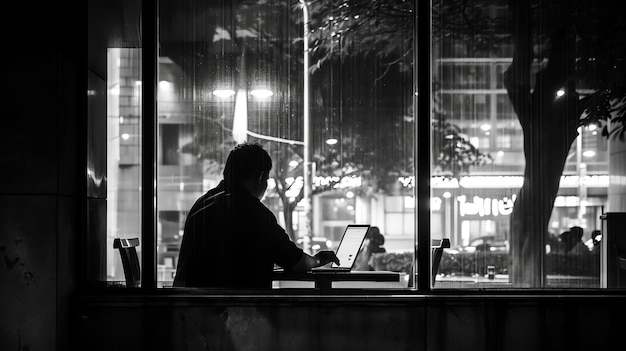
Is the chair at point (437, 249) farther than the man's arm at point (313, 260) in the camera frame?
Yes

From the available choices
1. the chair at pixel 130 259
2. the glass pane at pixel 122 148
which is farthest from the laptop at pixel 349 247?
the glass pane at pixel 122 148

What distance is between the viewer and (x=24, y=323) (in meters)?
6.55

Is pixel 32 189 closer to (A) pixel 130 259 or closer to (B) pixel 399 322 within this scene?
(A) pixel 130 259

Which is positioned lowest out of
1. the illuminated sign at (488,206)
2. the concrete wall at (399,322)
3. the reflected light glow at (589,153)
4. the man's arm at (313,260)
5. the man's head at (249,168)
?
the concrete wall at (399,322)

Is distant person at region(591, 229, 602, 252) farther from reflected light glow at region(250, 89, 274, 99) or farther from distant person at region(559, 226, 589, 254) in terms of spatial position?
reflected light glow at region(250, 89, 274, 99)

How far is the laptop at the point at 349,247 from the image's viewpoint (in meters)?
7.08

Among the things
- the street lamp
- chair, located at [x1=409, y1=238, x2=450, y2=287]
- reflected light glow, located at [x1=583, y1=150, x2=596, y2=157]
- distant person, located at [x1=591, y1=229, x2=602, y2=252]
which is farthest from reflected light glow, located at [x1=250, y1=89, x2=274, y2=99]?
distant person, located at [x1=591, y1=229, x2=602, y2=252]

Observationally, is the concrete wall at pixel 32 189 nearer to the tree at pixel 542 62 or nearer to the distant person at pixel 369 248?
the tree at pixel 542 62

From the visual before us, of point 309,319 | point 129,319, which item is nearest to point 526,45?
point 309,319

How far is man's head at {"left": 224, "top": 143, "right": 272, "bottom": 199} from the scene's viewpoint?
7047mm

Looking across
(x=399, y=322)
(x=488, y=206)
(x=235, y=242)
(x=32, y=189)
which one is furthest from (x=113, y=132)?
(x=488, y=206)

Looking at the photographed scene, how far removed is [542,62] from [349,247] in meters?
2.12

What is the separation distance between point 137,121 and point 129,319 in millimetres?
1512

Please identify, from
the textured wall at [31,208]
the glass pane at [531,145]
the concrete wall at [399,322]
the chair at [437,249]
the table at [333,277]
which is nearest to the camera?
the textured wall at [31,208]
